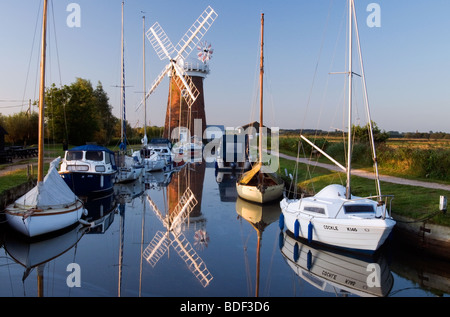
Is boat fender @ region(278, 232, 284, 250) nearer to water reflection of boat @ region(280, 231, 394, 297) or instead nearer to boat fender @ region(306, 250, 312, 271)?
water reflection of boat @ region(280, 231, 394, 297)

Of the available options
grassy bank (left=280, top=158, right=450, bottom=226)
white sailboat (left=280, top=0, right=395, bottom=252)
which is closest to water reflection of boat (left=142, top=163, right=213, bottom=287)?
white sailboat (left=280, top=0, right=395, bottom=252)

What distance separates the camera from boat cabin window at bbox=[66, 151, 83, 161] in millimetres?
21972

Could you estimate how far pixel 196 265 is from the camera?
11.5 m

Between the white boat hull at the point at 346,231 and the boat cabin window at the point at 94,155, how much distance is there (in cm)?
1400

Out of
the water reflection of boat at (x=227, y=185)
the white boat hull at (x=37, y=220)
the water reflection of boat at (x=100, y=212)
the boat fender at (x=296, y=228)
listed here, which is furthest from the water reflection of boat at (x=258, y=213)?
the white boat hull at (x=37, y=220)

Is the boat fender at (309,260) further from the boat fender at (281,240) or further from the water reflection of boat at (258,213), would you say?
the water reflection of boat at (258,213)

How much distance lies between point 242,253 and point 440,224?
269 inches

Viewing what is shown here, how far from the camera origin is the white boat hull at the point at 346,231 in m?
11.9

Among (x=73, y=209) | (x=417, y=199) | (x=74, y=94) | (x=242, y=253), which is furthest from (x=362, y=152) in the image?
(x=74, y=94)

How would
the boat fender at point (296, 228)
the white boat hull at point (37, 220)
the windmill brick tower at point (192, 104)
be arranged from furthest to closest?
1. the windmill brick tower at point (192, 104)
2. the boat fender at point (296, 228)
3. the white boat hull at point (37, 220)

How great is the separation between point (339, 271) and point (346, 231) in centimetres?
155

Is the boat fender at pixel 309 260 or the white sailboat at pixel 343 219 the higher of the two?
the white sailboat at pixel 343 219

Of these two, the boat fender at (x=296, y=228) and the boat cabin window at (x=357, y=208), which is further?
the boat fender at (x=296, y=228)

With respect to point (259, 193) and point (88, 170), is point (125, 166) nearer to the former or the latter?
point (88, 170)
